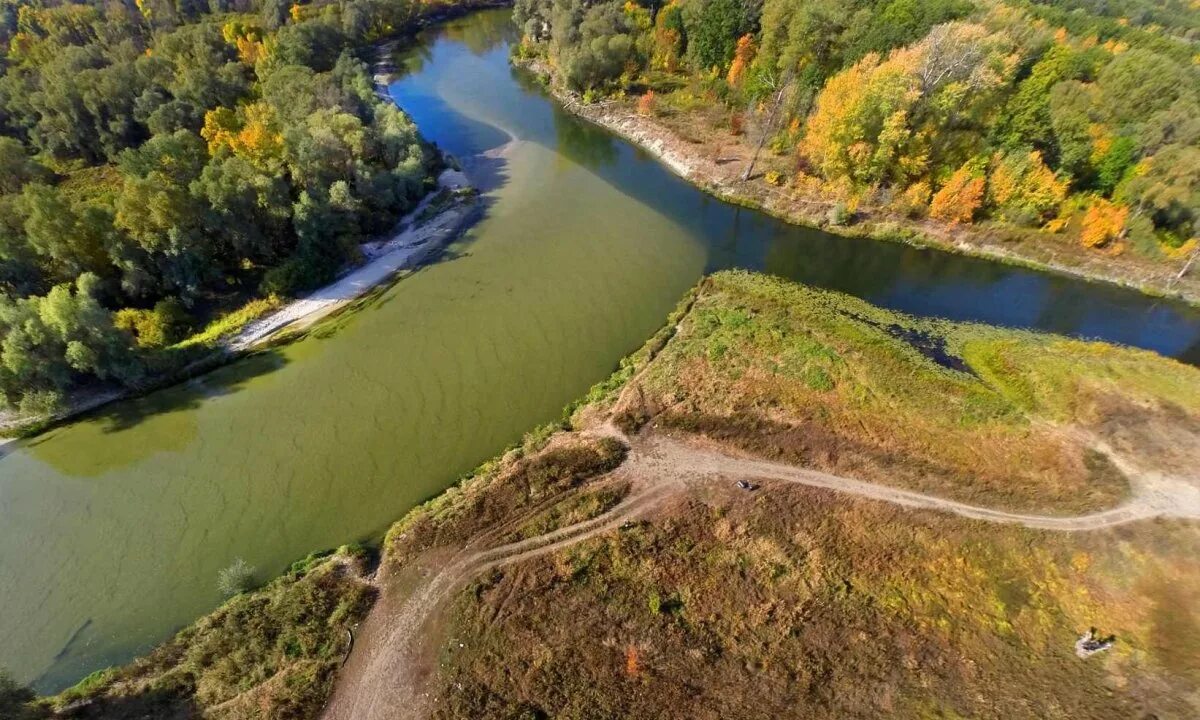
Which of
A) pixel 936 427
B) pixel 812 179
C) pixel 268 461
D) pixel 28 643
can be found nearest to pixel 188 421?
pixel 268 461

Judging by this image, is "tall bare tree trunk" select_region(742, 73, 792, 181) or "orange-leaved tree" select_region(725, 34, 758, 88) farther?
"orange-leaved tree" select_region(725, 34, 758, 88)

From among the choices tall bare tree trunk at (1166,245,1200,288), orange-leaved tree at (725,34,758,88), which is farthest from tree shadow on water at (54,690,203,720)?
orange-leaved tree at (725,34,758,88)

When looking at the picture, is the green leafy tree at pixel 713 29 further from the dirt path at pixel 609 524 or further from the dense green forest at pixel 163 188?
the dirt path at pixel 609 524

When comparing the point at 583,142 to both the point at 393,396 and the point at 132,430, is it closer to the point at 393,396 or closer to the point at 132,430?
the point at 393,396

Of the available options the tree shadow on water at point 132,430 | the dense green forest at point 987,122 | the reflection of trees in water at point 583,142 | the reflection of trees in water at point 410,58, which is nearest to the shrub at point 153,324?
the tree shadow on water at point 132,430

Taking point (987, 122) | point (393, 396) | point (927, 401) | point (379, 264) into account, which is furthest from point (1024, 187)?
point (379, 264)

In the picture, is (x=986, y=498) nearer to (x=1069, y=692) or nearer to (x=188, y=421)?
(x=1069, y=692)

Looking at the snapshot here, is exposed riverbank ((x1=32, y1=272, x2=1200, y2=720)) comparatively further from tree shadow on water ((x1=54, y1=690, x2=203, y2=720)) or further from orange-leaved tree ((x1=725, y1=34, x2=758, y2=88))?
orange-leaved tree ((x1=725, y1=34, x2=758, y2=88))
